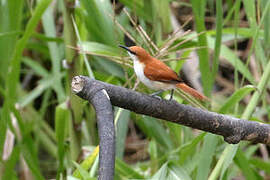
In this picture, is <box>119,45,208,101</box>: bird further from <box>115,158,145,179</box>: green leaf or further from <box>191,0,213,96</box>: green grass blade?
<box>115,158,145,179</box>: green leaf

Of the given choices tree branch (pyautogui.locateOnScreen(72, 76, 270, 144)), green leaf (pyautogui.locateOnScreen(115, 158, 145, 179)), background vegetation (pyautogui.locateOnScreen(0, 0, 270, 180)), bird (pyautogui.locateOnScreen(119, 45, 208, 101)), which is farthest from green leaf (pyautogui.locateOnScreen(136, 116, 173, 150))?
tree branch (pyautogui.locateOnScreen(72, 76, 270, 144))

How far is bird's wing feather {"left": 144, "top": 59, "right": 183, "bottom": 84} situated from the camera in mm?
1487

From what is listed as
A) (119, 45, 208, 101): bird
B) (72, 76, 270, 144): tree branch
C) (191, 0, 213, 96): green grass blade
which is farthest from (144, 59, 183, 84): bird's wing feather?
(191, 0, 213, 96): green grass blade

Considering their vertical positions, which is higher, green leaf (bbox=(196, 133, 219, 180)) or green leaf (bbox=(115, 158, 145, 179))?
green leaf (bbox=(196, 133, 219, 180))

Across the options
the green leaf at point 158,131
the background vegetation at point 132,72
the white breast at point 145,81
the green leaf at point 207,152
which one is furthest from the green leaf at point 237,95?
the green leaf at point 158,131

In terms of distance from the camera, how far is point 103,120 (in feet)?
3.25

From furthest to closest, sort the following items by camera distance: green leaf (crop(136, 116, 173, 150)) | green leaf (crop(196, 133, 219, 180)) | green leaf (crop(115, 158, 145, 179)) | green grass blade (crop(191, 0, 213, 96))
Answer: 1. green leaf (crop(136, 116, 173, 150))
2. green leaf (crop(115, 158, 145, 179))
3. green grass blade (crop(191, 0, 213, 96))
4. green leaf (crop(196, 133, 219, 180))

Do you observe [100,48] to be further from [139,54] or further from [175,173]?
[175,173]

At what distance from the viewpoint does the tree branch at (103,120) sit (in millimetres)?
913

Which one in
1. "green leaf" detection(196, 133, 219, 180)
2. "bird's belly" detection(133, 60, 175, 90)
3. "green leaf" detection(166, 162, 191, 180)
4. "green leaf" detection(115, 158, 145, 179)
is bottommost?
"green leaf" detection(115, 158, 145, 179)

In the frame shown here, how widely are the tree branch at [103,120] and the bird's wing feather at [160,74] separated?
0.44 m

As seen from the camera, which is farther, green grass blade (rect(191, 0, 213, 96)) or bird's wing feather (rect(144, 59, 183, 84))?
green grass blade (rect(191, 0, 213, 96))

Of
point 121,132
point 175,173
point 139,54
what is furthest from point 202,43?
point 121,132

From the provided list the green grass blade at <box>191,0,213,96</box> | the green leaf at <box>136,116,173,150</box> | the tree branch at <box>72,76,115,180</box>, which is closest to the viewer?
the tree branch at <box>72,76,115,180</box>
